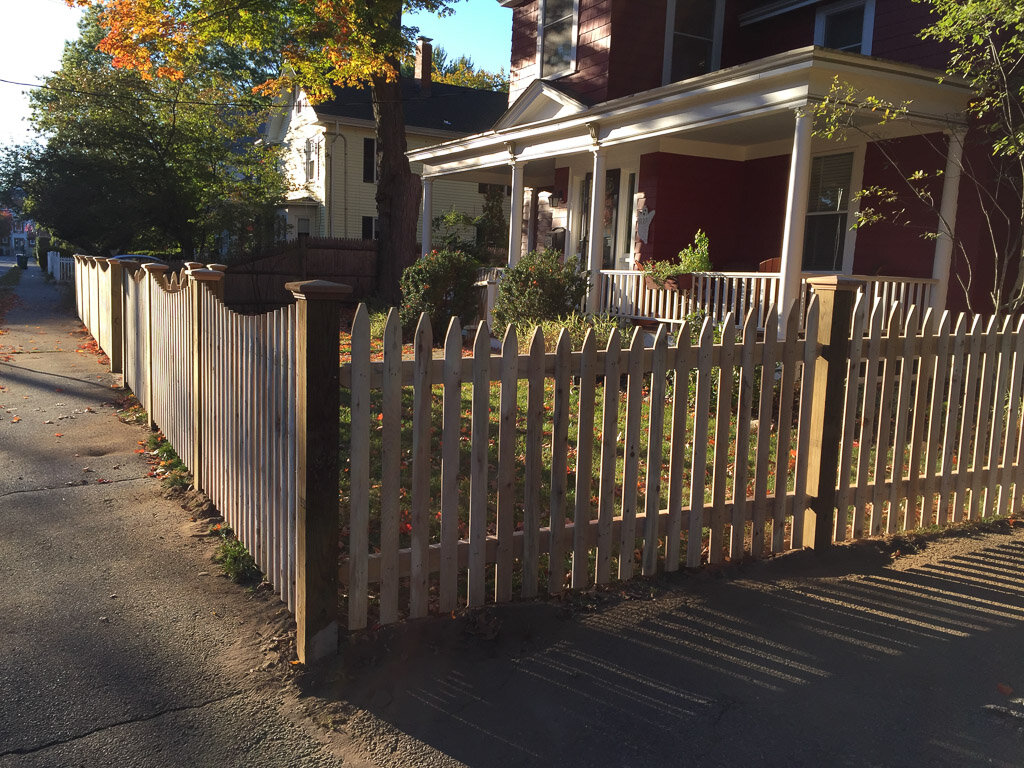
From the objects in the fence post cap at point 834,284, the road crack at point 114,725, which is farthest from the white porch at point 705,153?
the road crack at point 114,725

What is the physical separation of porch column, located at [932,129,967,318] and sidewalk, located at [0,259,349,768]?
30.0ft

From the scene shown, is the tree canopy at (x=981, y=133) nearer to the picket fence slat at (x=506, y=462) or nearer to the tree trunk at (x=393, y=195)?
the picket fence slat at (x=506, y=462)

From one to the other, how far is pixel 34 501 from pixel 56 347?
9.12 meters

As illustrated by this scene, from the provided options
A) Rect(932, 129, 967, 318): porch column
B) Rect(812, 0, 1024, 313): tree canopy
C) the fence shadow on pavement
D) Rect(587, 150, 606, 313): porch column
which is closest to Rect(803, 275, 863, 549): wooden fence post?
the fence shadow on pavement

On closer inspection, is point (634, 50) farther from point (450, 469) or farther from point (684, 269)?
point (450, 469)

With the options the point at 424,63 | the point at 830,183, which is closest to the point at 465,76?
the point at 424,63

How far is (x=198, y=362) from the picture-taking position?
218 inches

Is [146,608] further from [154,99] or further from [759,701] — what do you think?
[154,99]

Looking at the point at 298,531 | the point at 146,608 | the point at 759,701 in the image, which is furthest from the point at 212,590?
the point at 759,701

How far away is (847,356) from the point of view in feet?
15.5

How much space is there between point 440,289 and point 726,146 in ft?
17.9

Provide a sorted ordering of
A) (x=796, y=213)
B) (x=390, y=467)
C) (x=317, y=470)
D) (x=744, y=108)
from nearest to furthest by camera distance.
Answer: (x=317, y=470) < (x=390, y=467) < (x=796, y=213) < (x=744, y=108)

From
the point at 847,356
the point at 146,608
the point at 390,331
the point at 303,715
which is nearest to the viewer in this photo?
the point at 303,715

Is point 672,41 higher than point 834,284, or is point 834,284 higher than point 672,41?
point 672,41
